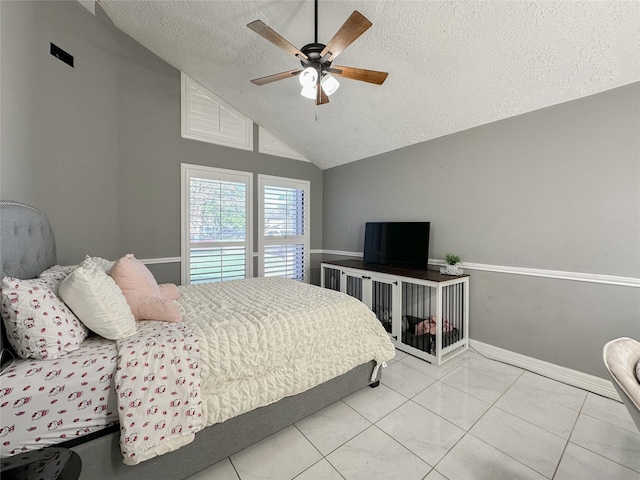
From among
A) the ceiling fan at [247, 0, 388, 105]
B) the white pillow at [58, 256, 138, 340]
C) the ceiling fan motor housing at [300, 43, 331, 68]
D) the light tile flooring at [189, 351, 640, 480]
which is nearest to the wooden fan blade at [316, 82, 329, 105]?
the ceiling fan at [247, 0, 388, 105]

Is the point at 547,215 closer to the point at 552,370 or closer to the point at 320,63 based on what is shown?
the point at 552,370

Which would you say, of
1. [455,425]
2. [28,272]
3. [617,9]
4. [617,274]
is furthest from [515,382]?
[28,272]

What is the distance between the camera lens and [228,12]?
2238 mm

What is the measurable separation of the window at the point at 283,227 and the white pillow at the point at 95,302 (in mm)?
2567

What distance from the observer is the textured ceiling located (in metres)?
1.74

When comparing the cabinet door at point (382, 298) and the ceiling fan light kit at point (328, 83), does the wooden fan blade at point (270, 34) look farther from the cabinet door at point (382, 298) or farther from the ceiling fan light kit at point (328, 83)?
the cabinet door at point (382, 298)

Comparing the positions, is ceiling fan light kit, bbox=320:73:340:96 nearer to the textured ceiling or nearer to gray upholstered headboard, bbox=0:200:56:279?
the textured ceiling

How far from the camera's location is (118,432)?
1.13 m

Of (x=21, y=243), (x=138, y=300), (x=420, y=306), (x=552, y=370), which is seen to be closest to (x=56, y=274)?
(x=21, y=243)

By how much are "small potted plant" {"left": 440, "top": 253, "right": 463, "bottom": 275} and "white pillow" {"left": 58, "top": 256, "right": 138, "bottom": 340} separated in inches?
105

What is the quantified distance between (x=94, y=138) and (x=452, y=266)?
3696 millimetres

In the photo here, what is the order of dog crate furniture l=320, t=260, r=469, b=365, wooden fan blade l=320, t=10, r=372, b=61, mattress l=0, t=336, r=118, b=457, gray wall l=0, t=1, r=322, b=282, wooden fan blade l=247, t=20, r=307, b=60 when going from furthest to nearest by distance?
dog crate furniture l=320, t=260, r=469, b=365 < gray wall l=0, t=1, r=322, b=282 < wooden fan blade l=247, t=20, r=307, b=60 < wooden fan blade l=320, t=10, r=372, b=61 < mattress l=0, t=336, r=118, b=457

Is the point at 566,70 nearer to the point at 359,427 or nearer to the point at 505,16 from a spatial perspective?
the point at 505,16

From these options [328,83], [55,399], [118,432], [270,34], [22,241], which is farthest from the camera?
[328,83]
